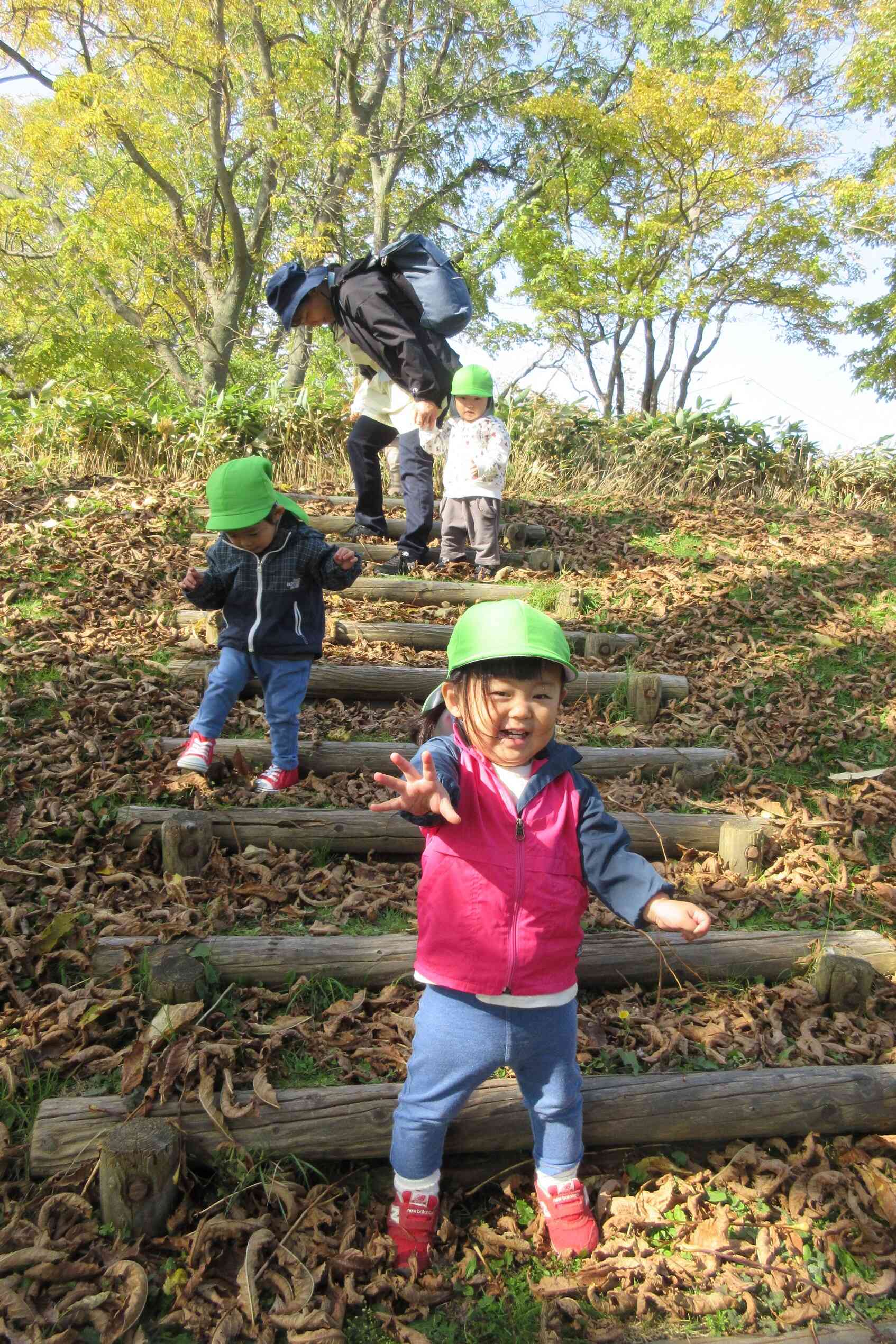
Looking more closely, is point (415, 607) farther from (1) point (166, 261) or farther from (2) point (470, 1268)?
(1) point (166, 261)

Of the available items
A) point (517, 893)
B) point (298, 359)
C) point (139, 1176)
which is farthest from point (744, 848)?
→ point (298, 359)

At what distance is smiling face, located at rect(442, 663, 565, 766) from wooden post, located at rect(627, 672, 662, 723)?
274 cm

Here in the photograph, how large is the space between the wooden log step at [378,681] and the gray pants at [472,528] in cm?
159

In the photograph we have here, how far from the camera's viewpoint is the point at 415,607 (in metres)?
5.68

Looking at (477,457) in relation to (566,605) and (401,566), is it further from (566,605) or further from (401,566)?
(566,605)

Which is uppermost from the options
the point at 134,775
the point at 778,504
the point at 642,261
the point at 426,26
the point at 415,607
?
the point at 426,26

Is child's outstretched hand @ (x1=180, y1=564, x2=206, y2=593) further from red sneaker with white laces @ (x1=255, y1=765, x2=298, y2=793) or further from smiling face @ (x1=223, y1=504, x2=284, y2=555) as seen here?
red sneaker with white laces @ (x1=255, y1=765, x2=298, y2=793)

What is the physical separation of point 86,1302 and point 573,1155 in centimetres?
117

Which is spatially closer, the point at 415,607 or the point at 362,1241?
the point at 362,1241

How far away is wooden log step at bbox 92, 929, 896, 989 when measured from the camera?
2.77m

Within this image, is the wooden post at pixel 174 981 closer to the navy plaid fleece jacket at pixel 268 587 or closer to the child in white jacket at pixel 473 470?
the navy plaid fleece jacket at pixel 268 587

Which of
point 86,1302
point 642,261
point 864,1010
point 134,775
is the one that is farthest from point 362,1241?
point 642,261

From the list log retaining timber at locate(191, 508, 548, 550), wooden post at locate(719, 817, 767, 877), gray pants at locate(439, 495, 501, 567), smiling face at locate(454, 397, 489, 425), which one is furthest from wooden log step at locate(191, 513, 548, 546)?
wooden post at locate(719, 817, 767, 877)

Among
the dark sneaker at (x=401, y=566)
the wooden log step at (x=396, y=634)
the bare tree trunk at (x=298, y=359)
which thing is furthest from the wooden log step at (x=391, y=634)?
the bare tree trunk at (x=298, y=359)
